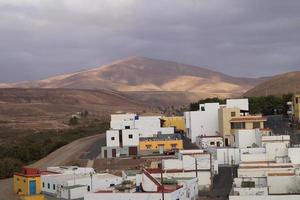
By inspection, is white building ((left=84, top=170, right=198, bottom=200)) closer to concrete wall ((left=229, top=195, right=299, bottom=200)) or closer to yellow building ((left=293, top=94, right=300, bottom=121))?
concrete wall ((left=229, top=195, right=299, bottom=200))

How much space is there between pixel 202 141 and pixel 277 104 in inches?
1077

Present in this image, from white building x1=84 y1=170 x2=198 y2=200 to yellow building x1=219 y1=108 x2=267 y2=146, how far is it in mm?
20641

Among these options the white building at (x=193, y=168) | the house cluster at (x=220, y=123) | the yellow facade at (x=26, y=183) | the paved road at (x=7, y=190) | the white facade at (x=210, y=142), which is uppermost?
the house cluster at (x=220, y=123)

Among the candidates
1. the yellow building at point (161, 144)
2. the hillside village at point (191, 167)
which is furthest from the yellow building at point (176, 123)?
the yellow building at point (161, 144)

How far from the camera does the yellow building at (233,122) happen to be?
47.2 meters

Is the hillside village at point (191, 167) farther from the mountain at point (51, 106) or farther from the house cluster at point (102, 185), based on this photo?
the mountain at point (51, 106)

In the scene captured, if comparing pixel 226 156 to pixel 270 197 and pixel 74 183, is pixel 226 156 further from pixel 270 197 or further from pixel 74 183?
pixel 270 197

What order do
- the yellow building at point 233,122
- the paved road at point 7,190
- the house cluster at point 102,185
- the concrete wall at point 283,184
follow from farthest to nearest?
the yellow building at point 233,122 < the paved road at point 7,190 < the concrete wall at point 283,184 < the house cluster at point 102,185

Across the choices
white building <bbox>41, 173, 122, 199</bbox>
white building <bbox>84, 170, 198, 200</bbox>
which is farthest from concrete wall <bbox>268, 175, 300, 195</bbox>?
white building <bbox>41, 173, 122, 199</bbox>

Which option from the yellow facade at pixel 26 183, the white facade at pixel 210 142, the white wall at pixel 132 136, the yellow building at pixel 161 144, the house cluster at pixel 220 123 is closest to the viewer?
the yellow facade at pixel 26 183

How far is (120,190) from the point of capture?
2564cm

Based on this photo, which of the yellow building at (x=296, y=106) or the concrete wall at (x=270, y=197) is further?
the yellow building at (x=296, y=106)

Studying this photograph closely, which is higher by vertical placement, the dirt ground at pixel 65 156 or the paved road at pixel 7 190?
the dirt ground at pixel 65 156

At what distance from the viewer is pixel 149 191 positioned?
2472cm
